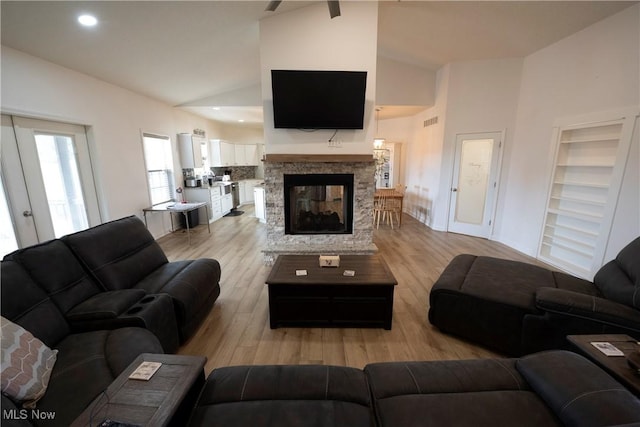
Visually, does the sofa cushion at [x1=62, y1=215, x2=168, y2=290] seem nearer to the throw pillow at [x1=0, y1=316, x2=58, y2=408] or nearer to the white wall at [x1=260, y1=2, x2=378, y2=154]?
the throw pillow at [x1=0, y1=316, x2=58, y2=408]

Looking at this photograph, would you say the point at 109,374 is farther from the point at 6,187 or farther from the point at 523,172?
the point at 523,172

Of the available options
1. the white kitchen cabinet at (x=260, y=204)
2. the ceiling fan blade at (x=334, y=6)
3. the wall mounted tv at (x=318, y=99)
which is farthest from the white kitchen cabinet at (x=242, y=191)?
the ceiling fan blade at (x=334, y=6)

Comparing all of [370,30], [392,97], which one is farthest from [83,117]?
[392,97]

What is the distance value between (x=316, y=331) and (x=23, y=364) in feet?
6.26

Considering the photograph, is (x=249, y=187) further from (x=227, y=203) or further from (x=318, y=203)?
(x=318, y=203)

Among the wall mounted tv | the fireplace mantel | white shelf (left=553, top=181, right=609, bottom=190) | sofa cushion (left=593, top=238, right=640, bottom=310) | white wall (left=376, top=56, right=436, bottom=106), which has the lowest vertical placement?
sofa cushion (left=593, top=238, right=640, bottom=310)

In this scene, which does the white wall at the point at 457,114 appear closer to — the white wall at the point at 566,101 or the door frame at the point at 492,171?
the door frame at the point at 492,171

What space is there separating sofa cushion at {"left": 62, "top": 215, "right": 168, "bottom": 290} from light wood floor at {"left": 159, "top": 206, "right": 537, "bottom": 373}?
2.59 feet

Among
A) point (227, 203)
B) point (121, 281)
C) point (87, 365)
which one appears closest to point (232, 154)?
point (227, 203)

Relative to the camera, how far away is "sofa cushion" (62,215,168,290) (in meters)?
2.06

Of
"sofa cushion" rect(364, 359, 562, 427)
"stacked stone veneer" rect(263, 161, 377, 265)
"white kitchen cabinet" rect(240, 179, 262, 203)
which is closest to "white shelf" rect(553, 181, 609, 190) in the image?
"stacked stone veneer" rect(263, 161, 377, 265)

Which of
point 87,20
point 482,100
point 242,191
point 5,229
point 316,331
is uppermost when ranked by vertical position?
point 87,20

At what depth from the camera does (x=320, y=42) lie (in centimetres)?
354

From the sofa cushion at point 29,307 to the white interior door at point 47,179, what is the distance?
1.99 m
